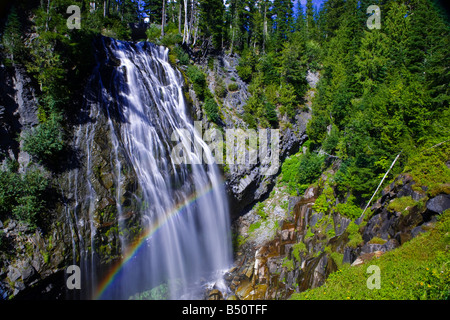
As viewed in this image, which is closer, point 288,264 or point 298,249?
point 288,264

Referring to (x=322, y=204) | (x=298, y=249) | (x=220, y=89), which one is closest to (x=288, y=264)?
(x=298, y=249)

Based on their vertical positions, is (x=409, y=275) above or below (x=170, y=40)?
below

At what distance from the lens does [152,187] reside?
17766mm

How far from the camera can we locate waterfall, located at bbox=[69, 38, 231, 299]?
16.3m

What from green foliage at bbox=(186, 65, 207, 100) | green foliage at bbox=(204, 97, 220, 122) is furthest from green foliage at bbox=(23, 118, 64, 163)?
green foliage at bbox=(186, 65, 207, 100)

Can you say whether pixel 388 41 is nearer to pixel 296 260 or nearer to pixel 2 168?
pixel 296 260

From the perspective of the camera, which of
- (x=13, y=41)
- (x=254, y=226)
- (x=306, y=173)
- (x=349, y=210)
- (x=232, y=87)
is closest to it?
(x=13, y=41)

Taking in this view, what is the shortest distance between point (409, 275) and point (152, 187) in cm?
1532

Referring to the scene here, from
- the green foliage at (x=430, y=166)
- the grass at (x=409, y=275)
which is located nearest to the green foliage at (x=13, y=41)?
the grass at (x=409, y=275)

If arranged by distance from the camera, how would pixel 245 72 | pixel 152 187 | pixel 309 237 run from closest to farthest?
pixel 152 187 < pixel 309 237 < pixel 245 72

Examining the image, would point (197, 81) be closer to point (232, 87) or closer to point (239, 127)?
point (232, 87)

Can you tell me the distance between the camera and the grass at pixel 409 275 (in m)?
6.50

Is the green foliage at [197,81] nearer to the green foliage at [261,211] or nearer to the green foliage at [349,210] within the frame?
the green foliage at [261,211]

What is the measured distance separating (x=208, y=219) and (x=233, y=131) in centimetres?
1063
